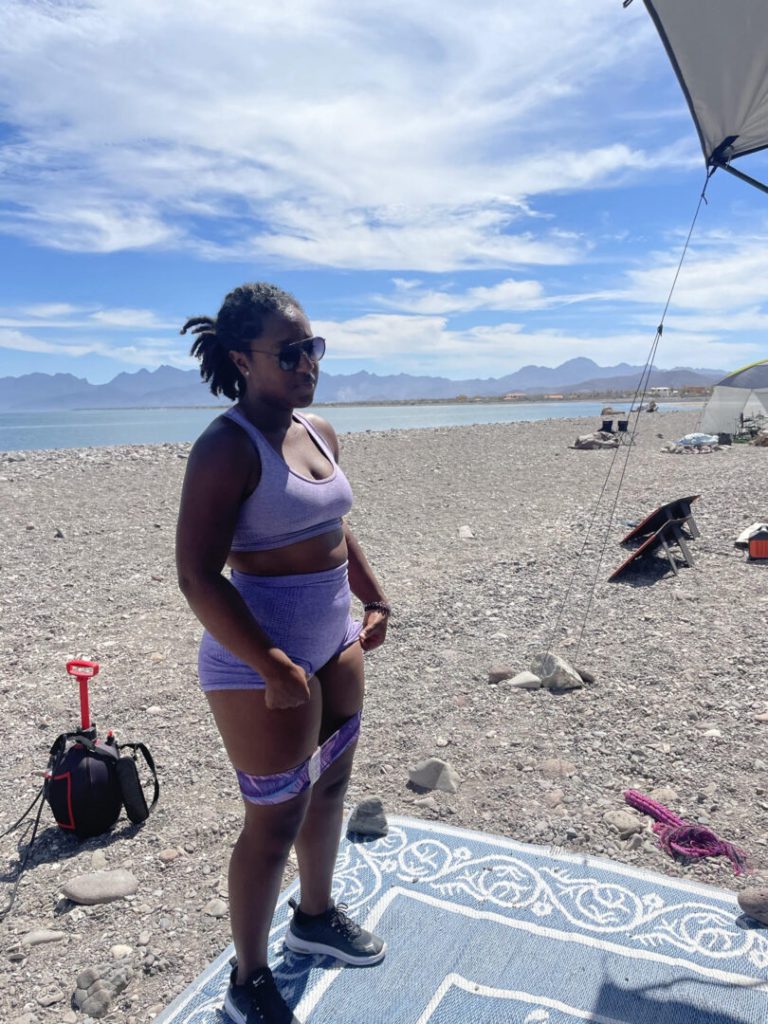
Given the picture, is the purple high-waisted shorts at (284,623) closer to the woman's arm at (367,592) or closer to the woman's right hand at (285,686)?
the woman's right hand at (285,686)

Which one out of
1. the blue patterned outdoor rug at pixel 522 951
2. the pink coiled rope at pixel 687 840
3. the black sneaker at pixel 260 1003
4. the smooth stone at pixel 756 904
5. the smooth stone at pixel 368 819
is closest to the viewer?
the black sneaker at pixel 260 1003

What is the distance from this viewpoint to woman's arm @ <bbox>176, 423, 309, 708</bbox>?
2131 millimetres

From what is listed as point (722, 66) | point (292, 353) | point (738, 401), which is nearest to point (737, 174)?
point (722, 66)

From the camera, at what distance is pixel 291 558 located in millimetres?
2344

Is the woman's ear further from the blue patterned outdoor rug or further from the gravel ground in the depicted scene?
the gravel ground

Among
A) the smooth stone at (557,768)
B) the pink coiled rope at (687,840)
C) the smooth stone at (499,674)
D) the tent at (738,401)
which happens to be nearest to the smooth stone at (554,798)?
the smooth stone at (557,768)

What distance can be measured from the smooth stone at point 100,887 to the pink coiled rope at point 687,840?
93.0 inches

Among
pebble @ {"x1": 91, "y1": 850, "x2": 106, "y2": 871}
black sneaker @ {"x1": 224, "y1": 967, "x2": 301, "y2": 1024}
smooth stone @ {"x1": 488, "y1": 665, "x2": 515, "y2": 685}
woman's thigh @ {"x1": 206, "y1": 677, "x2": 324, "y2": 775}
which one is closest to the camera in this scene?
woman's thigh @ {"x1": 206, "y1": 677, "x2": 324, "y2": 775}

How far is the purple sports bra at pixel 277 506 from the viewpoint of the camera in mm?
2229

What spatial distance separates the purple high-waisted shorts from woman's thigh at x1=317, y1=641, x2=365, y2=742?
68 millimetres

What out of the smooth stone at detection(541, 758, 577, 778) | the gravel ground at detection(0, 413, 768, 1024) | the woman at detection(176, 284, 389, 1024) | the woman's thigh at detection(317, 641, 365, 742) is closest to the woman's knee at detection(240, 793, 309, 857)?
the woman at detection(176, 284, 389, 1024)

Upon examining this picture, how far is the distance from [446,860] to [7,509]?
1253 cm

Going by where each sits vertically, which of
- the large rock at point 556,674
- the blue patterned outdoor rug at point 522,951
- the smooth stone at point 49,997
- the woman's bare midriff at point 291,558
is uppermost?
the woman's bare midriff at point 291,558

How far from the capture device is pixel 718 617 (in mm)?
6629
